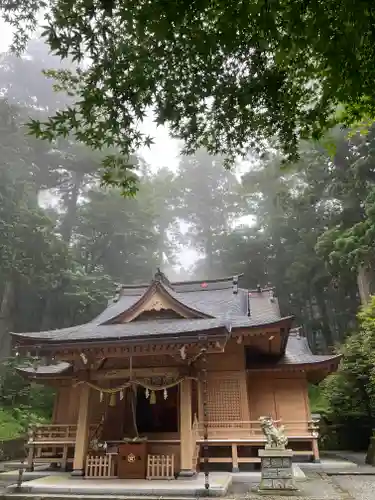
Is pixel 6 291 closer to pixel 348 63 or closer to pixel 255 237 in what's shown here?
pixel 255 237

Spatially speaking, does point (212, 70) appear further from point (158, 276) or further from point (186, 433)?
point (158, 276)

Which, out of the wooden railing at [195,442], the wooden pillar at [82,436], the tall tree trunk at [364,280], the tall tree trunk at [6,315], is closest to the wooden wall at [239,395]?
the wooden pillar at [82,436]

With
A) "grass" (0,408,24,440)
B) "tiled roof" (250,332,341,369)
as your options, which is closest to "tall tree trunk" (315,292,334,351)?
"tiled roof" (250,332,341,369)

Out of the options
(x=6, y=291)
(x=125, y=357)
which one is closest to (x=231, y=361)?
(x=125, y=357)

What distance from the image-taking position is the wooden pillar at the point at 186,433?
329 inches

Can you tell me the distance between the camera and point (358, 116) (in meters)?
3.37

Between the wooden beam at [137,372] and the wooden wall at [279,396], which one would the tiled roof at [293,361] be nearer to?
the wooden wall at [279,396]

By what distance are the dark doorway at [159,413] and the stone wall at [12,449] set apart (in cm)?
617

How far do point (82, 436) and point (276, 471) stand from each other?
4.43m

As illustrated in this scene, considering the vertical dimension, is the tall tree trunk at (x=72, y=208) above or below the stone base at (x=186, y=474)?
above

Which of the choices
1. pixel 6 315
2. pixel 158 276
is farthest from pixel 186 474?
pixel 6 315

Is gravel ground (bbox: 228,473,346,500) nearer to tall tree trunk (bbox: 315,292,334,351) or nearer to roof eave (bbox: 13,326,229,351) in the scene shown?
roof eave (bbox: 13,326,229,351)

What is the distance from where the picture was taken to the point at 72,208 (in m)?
32.2

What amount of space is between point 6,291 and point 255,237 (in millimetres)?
19273
